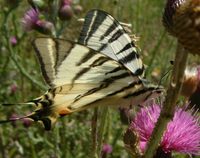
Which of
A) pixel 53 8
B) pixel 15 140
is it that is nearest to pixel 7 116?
pixel 15 140

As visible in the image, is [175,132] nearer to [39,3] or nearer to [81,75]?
[81,75]

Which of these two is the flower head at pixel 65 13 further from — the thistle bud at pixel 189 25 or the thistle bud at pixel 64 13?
the thistle bud at pixel 189 25

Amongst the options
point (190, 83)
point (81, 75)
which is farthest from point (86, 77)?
point (190, 83)

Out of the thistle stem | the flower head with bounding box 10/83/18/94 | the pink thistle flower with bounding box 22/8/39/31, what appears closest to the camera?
the thistle stem

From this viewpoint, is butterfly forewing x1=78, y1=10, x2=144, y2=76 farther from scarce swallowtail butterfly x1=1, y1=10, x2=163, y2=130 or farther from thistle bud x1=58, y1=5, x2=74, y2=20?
thistle bud x1=58, y1=5, x2=74, y2=20

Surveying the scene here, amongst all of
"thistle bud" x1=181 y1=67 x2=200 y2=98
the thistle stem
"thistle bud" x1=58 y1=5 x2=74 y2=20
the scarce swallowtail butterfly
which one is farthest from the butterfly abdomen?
"thistle bud" x1=58 y1=5 x2=74 y2=20

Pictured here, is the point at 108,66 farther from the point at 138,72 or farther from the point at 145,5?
the point at 145,5
